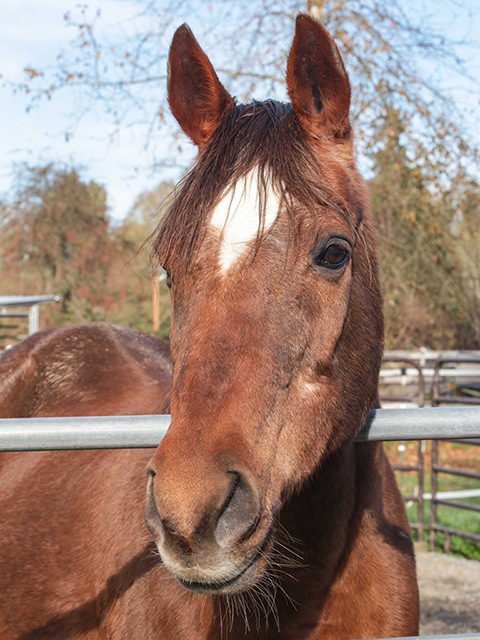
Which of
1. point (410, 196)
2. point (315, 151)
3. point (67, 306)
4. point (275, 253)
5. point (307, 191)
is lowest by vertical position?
point (67, 306)

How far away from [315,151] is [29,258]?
1878cm

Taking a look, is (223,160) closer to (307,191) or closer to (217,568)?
(307,191)

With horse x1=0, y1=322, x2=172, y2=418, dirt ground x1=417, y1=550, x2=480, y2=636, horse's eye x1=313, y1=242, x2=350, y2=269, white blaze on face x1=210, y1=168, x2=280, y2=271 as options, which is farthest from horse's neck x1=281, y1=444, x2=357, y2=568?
dirt ground x1=417, y1=550, x2=480, y2=636

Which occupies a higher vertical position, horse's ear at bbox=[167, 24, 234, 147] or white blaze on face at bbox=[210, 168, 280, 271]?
horse's ear at bbox=[167, 24, 234, 147]

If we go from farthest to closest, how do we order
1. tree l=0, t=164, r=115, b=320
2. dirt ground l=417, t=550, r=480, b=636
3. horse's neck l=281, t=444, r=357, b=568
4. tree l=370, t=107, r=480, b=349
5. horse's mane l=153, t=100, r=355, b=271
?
tree l=0, t=164, r=115, b=320 < tree l=370, t=107, r=480, b=349 < dirt ground l=417, t=550, r=480, b=636 < horse's neck l=281, t=444, r=357, b=568 < horse's mane l=153, t=100, r=355, b=271

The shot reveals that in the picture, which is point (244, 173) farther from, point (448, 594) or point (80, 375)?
point (448, 594)

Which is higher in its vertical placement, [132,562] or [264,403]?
[264,403]

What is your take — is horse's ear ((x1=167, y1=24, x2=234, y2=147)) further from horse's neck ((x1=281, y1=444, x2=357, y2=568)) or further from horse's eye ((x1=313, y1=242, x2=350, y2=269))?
horse's neck ((x1=281, y1=444, x2=357, y2=568))

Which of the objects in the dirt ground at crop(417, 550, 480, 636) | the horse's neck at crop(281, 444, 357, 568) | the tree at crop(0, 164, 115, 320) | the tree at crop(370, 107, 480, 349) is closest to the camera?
the horse's neck at crop(281, 444, 357, 568)

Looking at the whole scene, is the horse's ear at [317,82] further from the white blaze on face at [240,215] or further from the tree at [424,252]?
the tree at [424,252]

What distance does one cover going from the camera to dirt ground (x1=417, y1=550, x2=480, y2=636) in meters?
5.61

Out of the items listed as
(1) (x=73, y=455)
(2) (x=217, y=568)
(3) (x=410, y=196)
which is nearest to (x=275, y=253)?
(2) (x=217, y=568)

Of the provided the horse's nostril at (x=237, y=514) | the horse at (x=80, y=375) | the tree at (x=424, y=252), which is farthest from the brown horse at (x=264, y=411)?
the tree at (x=424, y=252)

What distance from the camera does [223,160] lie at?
84.5 inches
